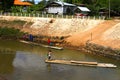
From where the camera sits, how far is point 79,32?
63.6 metres

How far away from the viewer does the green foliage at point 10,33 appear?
67688 mm

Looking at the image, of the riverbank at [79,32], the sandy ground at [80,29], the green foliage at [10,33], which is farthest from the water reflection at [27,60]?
the green foliage at [10,33]

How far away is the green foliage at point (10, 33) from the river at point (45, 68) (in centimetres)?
1465

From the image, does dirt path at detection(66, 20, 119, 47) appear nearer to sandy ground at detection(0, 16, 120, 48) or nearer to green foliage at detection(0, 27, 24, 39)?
sandy ground at detection(0, 16, 120, 48)

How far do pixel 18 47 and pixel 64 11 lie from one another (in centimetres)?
3406

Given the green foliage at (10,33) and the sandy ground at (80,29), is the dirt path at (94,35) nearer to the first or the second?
the sandy ground at (80,29)

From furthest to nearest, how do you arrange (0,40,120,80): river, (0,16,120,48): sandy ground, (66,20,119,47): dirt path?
(66,20,119,47): dirt path
(0,16,120,48): sandy ground
(0,40,120,80): river

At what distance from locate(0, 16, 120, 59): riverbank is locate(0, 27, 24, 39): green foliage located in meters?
1.97

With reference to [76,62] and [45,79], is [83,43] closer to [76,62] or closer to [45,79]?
[76,62]

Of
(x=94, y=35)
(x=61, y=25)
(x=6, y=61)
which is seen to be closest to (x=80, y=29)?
(x=61, y=25)

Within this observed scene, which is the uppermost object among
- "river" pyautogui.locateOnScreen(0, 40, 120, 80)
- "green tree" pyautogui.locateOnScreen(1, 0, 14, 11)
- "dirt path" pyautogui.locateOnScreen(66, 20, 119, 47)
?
"green tree" pyautogui.locateOnScreen(1, 0, 14, 11)

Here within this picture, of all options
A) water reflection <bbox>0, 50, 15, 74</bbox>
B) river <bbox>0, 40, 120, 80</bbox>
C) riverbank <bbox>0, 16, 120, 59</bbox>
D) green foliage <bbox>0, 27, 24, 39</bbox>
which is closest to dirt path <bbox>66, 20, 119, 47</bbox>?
riverbank <bbox>0, 16, 120, 59</bbox>

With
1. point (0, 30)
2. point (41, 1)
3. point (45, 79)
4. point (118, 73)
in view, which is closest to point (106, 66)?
point (118, 73)

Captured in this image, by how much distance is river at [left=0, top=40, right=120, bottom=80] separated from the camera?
35.8 metres
